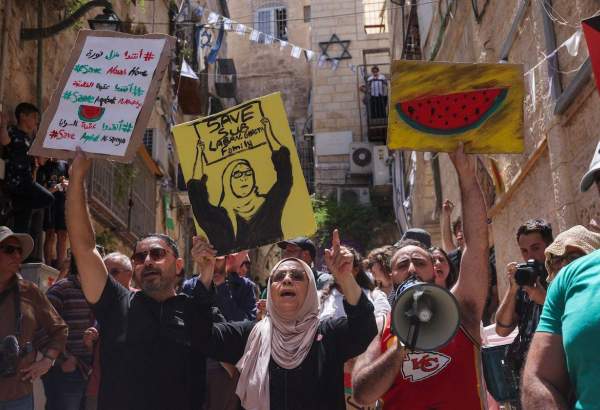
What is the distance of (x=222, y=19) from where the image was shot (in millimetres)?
15766

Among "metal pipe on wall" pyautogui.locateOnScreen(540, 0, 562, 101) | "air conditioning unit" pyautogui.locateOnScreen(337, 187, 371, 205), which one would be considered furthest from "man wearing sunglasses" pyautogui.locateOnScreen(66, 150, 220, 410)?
"air conditioning unit" pyautogui.locateOnScreen(337, 187, 371, 205)

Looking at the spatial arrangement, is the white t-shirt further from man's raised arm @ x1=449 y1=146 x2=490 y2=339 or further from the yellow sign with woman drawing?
man's raised arm @ x1=449 y1=146 x2=490 y2=339

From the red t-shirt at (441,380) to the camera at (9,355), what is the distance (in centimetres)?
219

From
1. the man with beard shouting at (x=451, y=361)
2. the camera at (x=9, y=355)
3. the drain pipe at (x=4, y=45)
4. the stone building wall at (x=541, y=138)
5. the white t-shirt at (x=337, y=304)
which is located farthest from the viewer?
the drain pipe at (x=4, y=45)

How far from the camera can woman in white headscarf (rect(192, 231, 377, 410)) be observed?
3.35 metres

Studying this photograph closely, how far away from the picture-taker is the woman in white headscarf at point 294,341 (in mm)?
3346

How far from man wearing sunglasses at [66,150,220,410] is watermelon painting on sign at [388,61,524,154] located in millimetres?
1293

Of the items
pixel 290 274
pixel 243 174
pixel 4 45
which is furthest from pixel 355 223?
pixel 290 274

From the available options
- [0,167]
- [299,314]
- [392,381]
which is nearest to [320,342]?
[299,314]

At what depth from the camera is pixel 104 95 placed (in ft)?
13.8

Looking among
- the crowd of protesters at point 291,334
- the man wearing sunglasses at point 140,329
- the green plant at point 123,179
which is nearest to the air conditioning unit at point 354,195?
the green plant at point 123,179

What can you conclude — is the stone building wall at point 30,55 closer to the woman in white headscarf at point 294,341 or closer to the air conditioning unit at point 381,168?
the woman in white headscarf at point 294,341

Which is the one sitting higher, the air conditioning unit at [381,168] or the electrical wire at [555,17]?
the electrical wire at [555,17]

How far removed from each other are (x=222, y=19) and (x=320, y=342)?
43.6 ft
